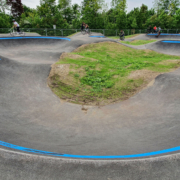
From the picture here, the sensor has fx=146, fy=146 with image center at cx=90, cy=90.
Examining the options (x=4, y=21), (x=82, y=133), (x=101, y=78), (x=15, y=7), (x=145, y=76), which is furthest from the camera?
(x=15, y=7)

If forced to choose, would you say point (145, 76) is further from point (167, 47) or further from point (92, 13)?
point (92, 13)

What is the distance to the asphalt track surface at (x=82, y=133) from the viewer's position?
2.78m

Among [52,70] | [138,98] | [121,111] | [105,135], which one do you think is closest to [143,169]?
[105,135]

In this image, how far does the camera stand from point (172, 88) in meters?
7.75

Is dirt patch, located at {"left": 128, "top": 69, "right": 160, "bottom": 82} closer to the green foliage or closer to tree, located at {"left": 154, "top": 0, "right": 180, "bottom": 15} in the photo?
the green foliage

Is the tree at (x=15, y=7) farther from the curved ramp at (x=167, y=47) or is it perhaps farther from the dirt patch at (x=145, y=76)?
the dirt patch at (x=145, y=76)

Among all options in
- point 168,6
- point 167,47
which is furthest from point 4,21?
point 168,6

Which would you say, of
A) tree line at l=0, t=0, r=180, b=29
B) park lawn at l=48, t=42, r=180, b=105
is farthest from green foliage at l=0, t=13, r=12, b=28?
park lawn at l=48, t=42, r=180, b=105

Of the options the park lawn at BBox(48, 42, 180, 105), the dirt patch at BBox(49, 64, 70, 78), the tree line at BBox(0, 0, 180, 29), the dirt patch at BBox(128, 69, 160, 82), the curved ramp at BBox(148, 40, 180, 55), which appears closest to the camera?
the park lawn at BBox(48, 42, 180, 105)

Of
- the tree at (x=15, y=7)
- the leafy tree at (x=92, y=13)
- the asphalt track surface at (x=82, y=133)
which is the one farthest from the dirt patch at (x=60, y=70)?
the tree at (x=15, y=7)

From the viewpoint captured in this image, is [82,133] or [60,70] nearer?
[82,133]

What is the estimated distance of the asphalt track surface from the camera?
2.78 m

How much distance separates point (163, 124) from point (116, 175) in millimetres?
3422

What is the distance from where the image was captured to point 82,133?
16.6 ft
